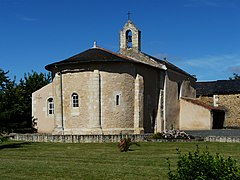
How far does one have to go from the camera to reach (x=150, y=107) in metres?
30.2

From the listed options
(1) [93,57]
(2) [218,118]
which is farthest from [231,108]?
(1) [93,57]

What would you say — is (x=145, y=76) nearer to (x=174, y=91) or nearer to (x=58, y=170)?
(x=174, y=91)

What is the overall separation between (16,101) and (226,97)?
79.9 ft

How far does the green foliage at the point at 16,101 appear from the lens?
2048 centimetres

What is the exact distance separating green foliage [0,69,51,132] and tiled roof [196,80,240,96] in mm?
20916

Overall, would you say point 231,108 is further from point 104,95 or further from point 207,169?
point 207,169

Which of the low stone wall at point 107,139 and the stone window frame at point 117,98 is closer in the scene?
the low stone wall at point 107,139

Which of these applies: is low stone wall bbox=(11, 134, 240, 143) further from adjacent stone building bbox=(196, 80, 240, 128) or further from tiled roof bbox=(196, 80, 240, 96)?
tiled roof bbox=(196, 80, 240, 96)

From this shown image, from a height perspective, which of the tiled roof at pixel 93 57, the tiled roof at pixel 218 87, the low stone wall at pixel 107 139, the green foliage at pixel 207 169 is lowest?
the low stone wall at pixel 107 139

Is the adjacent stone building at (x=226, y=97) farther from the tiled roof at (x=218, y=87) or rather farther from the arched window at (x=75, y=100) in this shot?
the arched window at (x=75, y=100)

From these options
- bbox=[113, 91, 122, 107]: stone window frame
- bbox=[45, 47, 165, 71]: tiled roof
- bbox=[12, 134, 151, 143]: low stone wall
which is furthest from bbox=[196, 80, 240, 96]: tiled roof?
bbox=[12, 134, 151, 143]: low stone wall

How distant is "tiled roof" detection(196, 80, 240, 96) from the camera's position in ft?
141

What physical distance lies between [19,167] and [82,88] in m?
15.9

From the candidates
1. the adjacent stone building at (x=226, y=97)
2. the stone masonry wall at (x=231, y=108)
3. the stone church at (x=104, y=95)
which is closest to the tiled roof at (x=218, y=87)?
the adjacent stone building at (x=226, y=97)
